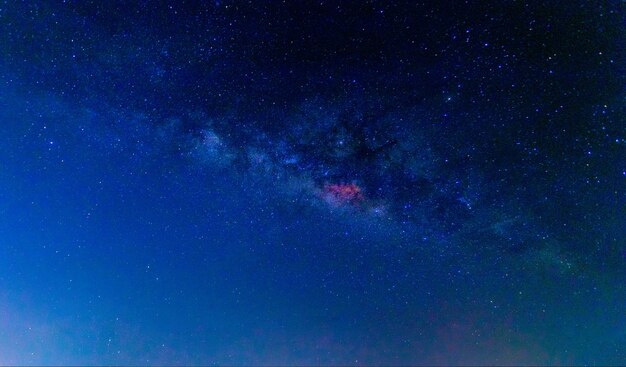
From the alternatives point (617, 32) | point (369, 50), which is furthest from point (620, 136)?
point (369, 50)

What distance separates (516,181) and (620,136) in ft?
4.50

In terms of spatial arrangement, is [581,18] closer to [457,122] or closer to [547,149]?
[457,122]

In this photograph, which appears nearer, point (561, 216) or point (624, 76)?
point (624, 76)

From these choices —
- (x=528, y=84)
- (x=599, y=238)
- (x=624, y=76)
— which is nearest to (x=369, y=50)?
(x=528, y=84)

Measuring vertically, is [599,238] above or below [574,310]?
above

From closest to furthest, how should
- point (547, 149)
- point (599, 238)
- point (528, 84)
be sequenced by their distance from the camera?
point (528, 84) → point (547, 149) → point (599, 238)

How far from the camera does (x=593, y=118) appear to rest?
416 cm

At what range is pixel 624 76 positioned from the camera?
358 centimetres

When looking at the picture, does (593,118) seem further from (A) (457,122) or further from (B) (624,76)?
(A) (457,122)

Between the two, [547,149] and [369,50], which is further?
[547,149]

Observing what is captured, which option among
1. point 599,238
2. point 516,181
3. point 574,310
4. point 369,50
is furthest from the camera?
point 574,310

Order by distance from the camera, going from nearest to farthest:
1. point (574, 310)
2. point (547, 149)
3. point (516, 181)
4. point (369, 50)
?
point (369, 50) → point (547, 149) → point (516, 181) → point (574, 310)

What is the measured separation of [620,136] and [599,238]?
409 cm

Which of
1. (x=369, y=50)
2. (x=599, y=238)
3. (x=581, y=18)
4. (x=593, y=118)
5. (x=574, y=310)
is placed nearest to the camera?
(x=581, y=18)
